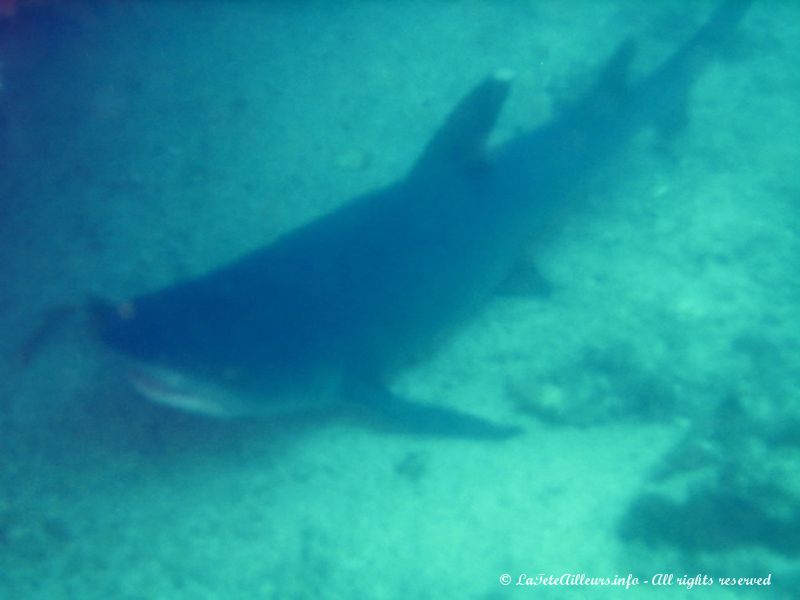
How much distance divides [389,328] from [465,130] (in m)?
1.58

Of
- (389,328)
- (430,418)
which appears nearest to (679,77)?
(389,328)

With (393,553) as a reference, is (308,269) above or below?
above

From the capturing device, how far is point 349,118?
22.1 ft

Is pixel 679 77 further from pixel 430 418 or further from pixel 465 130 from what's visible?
pixel 430 418

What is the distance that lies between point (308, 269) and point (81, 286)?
2443 mm

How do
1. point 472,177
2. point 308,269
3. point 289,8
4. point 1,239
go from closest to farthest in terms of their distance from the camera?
point 308,269 < point 472,177 < point 1,239 < point 289,8

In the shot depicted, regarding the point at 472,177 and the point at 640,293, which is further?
the point at 640,293

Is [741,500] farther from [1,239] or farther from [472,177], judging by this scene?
[1,239]

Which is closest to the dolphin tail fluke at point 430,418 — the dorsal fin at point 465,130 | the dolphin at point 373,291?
the dolphin at point 373,291

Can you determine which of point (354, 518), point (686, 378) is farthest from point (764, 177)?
point (354, 518)

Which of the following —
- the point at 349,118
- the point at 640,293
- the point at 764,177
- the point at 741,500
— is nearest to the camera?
the point at 741,500

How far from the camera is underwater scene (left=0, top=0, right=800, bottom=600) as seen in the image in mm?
3412

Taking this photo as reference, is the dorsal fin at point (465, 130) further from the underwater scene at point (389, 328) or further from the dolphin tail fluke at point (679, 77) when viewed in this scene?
the dolphin tail fluke at point (679, 77)

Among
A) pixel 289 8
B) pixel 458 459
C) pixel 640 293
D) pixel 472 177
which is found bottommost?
pixel 458 459
